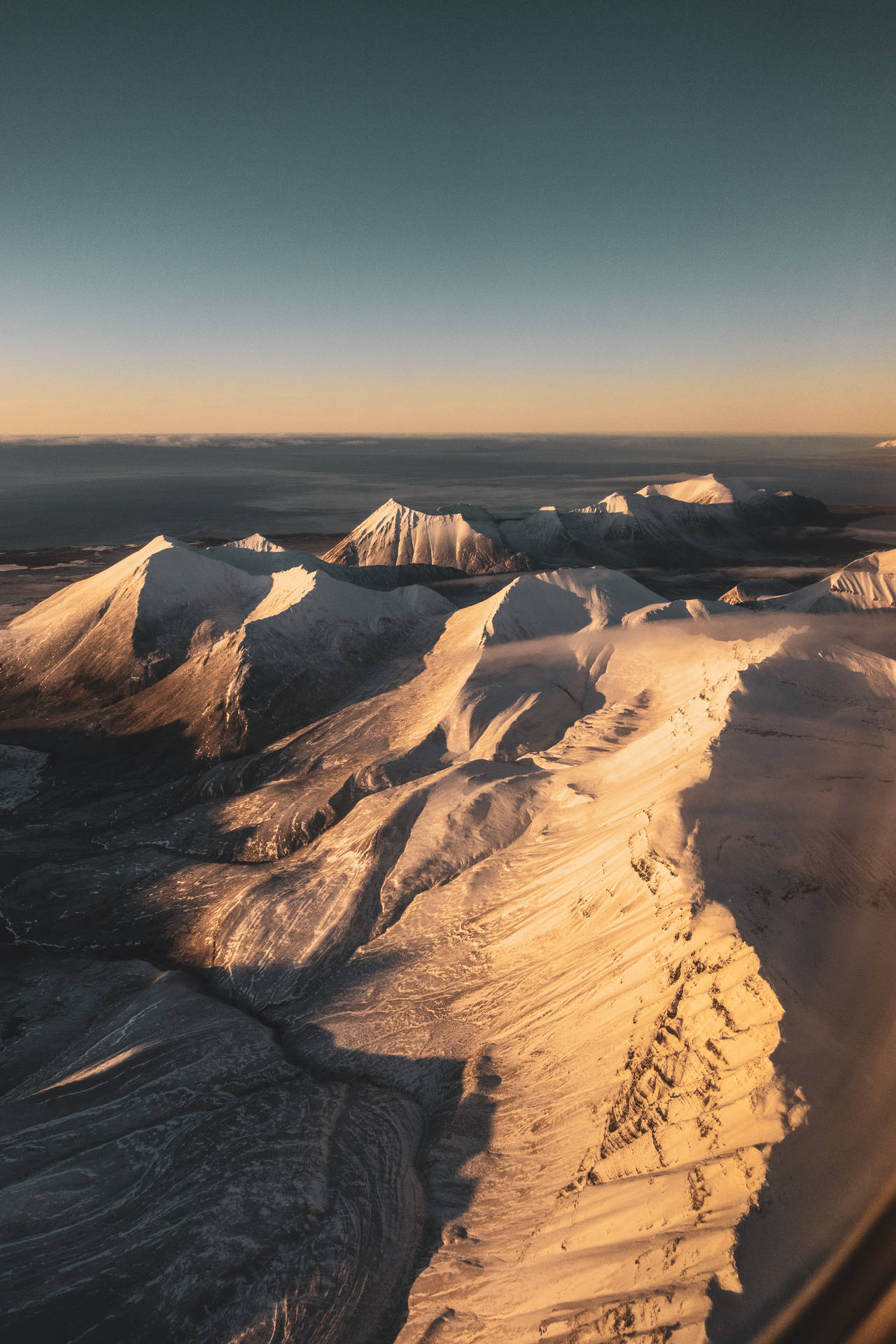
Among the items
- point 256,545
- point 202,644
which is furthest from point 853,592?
point 256,545

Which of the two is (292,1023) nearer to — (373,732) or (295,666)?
(373,732)

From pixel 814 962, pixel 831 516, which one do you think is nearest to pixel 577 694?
pixel 814 962

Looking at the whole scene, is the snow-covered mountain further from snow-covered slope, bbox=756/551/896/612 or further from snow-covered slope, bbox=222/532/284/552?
snow-covered slope, bbox=756/551/896/612

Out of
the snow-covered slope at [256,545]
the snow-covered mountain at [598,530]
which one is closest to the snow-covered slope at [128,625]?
the snow-covered slope at [256,545]

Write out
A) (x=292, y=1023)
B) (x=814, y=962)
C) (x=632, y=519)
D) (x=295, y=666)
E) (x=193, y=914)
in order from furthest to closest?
(x=632, y=519)
(x=295, y=666)
(x=193, y=914)
(x=292, y=1023)
(x=814, y=962)

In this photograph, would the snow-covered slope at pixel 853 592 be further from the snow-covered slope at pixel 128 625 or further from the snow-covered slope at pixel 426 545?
the snow-covered slope at pixel 426 545

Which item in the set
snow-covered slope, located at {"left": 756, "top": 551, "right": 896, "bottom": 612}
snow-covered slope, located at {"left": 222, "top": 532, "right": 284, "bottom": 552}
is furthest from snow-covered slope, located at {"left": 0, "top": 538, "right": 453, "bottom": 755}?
snow-covered slope, located at {"left": 756, "top": 551, "right": 896, "bottom": 612}
